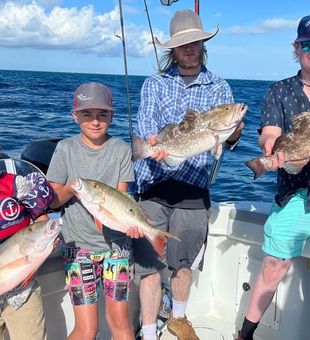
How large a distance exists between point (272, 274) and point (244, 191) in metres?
5.84

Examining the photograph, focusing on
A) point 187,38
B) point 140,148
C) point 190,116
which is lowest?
point 140,148

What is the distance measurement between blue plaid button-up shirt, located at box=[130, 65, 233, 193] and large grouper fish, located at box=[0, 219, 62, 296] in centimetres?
109

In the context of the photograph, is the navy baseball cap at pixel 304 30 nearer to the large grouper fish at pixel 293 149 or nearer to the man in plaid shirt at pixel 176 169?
the large grouper fish at pixel 293 149

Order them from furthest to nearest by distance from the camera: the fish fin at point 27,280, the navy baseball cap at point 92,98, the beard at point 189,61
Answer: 1. the beard at point 189,61
2. the navy baseball cap at point 92,98
3. the fish fin at point 27,280

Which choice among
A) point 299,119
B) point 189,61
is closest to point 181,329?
point 299,119

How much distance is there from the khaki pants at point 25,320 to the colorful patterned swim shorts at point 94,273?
0.28 m

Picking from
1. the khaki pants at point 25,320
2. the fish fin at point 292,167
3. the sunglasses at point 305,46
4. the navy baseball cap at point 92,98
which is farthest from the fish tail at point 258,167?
the khaki pants at point 25,320

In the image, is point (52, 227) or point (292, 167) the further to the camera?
point (292, 167)

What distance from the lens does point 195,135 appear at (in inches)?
126

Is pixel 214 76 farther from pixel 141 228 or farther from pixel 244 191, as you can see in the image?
pixel 244 191

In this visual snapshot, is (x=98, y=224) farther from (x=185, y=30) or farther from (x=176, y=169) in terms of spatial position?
(x=185, y=30)

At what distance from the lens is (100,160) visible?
10.9 ft

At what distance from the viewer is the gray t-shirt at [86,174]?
3.25 metres

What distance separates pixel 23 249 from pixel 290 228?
185cm
